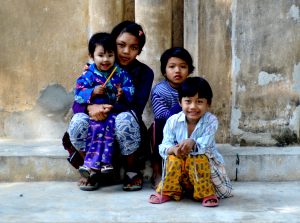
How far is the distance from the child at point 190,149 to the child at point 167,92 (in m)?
0.26

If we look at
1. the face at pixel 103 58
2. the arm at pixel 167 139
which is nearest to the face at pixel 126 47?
the face at pixel 103 58

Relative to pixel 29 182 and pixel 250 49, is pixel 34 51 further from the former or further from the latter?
pixel 250 49

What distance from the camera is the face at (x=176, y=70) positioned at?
4516 mm

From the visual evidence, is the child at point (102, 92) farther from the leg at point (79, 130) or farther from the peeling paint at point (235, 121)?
the peeling paint at point (235, 121)

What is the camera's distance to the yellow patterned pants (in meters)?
4.05

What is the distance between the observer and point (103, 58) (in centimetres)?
448

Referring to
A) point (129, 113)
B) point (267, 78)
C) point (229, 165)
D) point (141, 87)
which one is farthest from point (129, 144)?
point (267, 78)

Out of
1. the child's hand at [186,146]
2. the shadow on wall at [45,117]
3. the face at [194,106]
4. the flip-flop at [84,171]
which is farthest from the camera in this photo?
the shadow on wall at [45,117]

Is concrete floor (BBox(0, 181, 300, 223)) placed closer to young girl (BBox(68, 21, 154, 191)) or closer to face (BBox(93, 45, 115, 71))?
young girl (BBox(68, 21, 154, 191))

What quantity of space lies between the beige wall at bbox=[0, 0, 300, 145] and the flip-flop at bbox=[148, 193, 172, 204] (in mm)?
985

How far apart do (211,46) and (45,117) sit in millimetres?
1578

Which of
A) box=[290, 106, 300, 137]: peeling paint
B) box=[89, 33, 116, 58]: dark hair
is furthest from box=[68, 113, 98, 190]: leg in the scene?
box=[290, 106, 300, 137]: peeling paint

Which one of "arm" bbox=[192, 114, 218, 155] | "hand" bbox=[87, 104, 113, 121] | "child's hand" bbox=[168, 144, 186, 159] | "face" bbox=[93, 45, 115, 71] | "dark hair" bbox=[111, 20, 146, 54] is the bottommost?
"child's hand" bbox=[168, 144, 186, 159]

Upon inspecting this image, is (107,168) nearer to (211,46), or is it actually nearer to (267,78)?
(211,46)
